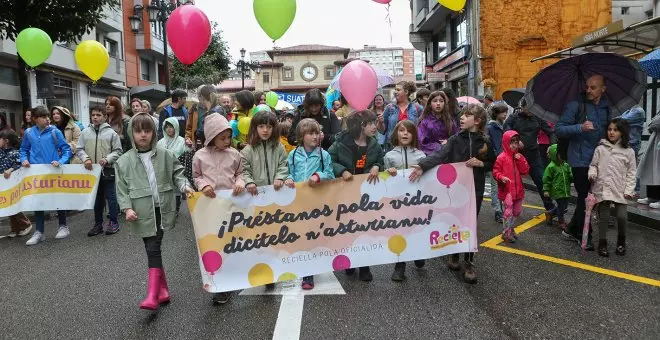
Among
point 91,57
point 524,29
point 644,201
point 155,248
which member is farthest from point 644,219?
point 524,29

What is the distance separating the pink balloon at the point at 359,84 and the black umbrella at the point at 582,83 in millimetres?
1948

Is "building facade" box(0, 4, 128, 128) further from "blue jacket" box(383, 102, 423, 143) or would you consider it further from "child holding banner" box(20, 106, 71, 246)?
"blue jacket" box(383, 102, 423, 143)

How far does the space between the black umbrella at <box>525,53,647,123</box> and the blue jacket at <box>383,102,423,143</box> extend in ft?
4.80

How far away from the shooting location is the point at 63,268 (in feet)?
16.7

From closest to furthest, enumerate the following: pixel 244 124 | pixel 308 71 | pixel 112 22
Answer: pixel 244 124 < pixel 112 22 < pixel 308 71

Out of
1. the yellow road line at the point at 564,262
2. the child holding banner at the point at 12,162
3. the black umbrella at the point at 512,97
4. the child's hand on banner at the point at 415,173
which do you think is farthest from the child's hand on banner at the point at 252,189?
the black umbrella at the point at 512,97

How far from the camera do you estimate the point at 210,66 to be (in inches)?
1179

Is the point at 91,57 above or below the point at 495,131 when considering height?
above

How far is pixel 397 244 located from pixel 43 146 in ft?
17.0

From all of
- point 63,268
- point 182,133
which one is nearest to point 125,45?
point 182,133

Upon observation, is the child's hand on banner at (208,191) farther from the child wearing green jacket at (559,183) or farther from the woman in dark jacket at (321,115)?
the child wearing green jacket at (559,183)

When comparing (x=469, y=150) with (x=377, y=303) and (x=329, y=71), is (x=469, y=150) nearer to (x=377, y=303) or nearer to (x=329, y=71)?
(x=377, y=303)

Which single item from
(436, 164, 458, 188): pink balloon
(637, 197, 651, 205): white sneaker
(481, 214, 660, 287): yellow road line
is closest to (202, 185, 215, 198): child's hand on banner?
(436, 164, 458, 188): pink balloon

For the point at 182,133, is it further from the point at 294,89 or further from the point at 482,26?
the point at 294,89
